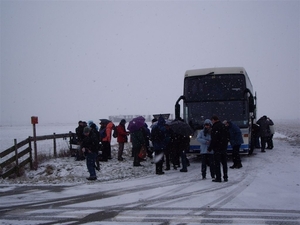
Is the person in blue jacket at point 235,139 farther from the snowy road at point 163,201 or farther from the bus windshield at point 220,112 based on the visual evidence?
the bus windshield at point 220,112

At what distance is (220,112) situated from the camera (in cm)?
1248

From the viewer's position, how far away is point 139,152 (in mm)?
11789

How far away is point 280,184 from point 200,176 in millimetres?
2448

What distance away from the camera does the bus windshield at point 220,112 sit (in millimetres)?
12430

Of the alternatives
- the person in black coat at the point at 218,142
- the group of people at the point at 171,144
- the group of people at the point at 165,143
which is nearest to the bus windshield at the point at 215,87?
the group of people at the point at 171,144

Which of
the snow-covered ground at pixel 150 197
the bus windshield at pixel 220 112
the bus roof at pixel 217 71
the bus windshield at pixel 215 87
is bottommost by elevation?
the snow-covered ground at pixel 150 197

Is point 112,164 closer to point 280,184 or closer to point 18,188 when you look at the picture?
point 18,188

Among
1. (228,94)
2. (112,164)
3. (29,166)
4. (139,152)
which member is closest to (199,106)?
(228,94)

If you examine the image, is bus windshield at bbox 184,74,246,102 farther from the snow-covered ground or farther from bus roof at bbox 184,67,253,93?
the snow-covered ground

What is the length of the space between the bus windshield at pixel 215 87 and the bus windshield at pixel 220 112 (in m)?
0.25

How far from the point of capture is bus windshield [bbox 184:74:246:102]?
498 inches

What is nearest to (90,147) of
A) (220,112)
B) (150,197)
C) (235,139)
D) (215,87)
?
(150,197)

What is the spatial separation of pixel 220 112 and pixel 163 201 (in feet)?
21.8

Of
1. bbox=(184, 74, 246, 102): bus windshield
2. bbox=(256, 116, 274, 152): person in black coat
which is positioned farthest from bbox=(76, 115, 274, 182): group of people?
bbox=(256, 116, 274, 152): person in black coat
